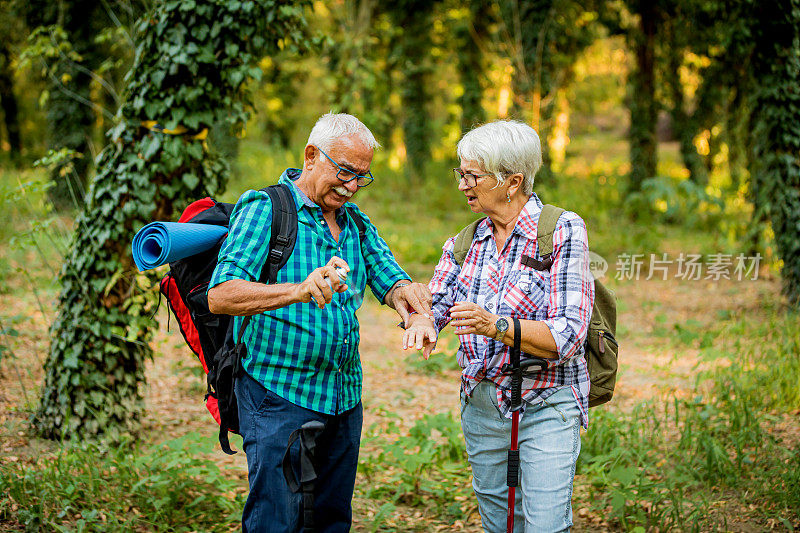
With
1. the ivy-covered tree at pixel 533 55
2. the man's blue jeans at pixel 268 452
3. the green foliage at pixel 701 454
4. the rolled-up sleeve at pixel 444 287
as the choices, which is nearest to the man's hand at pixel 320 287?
the man's blue jeans at pixel 268 452

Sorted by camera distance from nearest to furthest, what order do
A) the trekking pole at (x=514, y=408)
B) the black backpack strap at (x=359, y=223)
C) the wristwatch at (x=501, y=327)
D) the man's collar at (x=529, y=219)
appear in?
the wristwatch at (x=501, y=327)
the trekking pole at (x=514, y=408)
the man's collar at (x=529, y=219)
the black backpack strap at (x=359, y=223)

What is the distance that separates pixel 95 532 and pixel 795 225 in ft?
24.1

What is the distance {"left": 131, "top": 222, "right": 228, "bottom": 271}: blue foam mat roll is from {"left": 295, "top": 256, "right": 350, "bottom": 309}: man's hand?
0.53 m

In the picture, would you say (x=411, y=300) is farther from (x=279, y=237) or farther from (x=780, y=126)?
(x=780, y=126)

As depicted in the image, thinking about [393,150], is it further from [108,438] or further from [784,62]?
[108,438]

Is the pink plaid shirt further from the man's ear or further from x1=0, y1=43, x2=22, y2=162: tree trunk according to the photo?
x1=0, y1=43, x2=22, y2=162: tree trunk

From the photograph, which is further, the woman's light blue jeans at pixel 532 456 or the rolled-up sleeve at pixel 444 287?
the rolled-up sleeve at pixel 444 287

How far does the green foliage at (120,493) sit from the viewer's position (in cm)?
350

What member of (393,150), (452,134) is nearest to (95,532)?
(452,134)

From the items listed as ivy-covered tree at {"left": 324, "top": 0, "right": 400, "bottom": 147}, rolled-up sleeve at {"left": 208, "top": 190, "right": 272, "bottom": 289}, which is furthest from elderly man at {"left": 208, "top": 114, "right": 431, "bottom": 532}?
ivy-covered tree at {"left": 324, "top": 0, "right": 400, "bottom": 147}

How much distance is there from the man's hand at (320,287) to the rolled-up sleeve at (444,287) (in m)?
0.61

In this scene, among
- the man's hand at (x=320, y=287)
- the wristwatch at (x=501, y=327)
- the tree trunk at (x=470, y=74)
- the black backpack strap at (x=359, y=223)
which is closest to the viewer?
the man's hand at (x=320, y=287)

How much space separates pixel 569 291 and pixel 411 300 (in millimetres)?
→ 686

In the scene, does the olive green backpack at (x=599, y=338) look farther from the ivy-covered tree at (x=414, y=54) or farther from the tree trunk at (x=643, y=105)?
the ivy-covered tree at (x=414, y=54)
